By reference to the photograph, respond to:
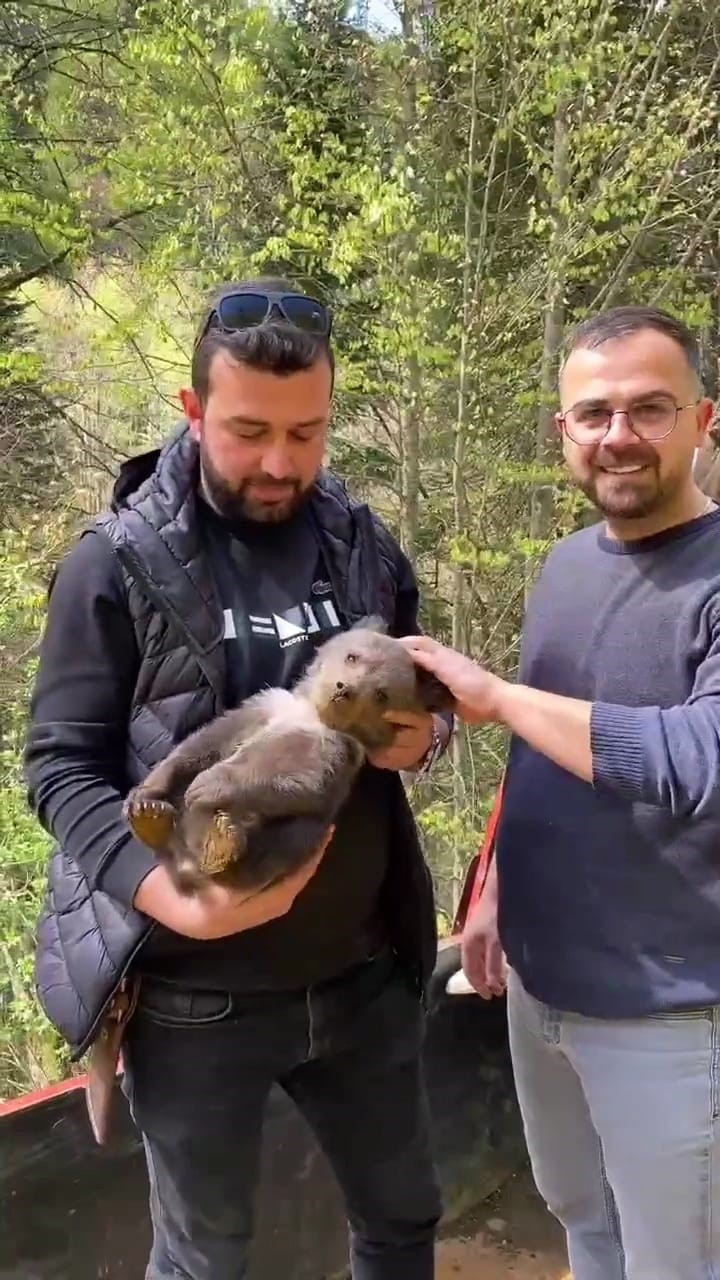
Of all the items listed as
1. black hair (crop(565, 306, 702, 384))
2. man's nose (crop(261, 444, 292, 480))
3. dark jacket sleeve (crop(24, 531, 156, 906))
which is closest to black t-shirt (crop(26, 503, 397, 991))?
dark jacket sleeve (crop(24, 531, 156, 906))

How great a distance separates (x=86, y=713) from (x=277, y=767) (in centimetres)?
29

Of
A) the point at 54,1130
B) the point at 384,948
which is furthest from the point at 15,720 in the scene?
the point at 384,948

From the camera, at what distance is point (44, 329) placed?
6.79 metres

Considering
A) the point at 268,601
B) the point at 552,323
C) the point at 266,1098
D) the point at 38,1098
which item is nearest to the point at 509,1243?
the point at 38,1098

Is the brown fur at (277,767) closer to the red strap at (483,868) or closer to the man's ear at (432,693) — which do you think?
the man's ear at (432,693)

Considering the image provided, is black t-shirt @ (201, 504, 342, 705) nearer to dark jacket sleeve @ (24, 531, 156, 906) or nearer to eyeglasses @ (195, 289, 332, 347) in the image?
dark jacket sleeve @ (24, 531, 156, 906)

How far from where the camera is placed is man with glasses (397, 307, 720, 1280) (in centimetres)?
147

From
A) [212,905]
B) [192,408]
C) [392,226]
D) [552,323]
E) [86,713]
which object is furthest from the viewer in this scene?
[552,323]

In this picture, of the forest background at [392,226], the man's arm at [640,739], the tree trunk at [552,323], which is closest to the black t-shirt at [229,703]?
the man's arm at [640,739]

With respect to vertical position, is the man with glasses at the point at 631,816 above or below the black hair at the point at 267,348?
below

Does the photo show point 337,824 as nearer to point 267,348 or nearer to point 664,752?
point 664,752

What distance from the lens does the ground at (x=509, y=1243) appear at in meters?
2.63

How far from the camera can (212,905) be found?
1.31m

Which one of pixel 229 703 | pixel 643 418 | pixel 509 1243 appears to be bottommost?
pixel 509 1243
